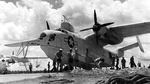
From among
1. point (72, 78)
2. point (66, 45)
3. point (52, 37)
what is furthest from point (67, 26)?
point (72, 78)

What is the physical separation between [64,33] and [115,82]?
1906 cm

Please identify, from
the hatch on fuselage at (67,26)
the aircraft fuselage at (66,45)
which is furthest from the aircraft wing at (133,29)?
the hatch on fuselage at (67,26)

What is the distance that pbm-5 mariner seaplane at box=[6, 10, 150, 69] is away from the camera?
855 inches

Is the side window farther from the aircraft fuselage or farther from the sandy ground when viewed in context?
the sandy ground

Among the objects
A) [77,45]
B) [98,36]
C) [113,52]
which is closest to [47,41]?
[77,45]

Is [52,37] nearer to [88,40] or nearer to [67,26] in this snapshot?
[67,26]

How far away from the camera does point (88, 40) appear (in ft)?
88.1

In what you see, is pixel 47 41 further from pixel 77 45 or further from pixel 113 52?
pixel 113 52

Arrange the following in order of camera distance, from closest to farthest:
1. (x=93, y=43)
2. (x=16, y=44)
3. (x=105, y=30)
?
(x=105, y=30), (x=93, y=43), (x=16, y=44)

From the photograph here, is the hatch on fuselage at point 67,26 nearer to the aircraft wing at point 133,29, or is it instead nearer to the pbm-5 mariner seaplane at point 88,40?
the pbm-5 mariner seaplane at point 88,40

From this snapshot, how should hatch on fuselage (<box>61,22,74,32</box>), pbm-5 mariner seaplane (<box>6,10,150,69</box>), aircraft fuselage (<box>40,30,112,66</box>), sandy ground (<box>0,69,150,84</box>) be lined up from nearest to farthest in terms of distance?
sandy ground (<box>0,69,150,84</box>) < aircraft fuselage (<box>40,30,112,66</box>) < pbm-5 mariner seaplane (<box>6,10,150,69</box>) < hatch on fuselage (<box>61,22,74,32</box>)

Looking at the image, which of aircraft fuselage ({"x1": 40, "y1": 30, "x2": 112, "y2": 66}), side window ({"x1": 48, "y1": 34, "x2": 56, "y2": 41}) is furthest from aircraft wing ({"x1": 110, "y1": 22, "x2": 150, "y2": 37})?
side window ({"x1": 48, "y1": 34, "x2": 56, "y2": 41})

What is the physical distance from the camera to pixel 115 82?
174 inches

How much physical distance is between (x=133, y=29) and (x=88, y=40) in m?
5.27
